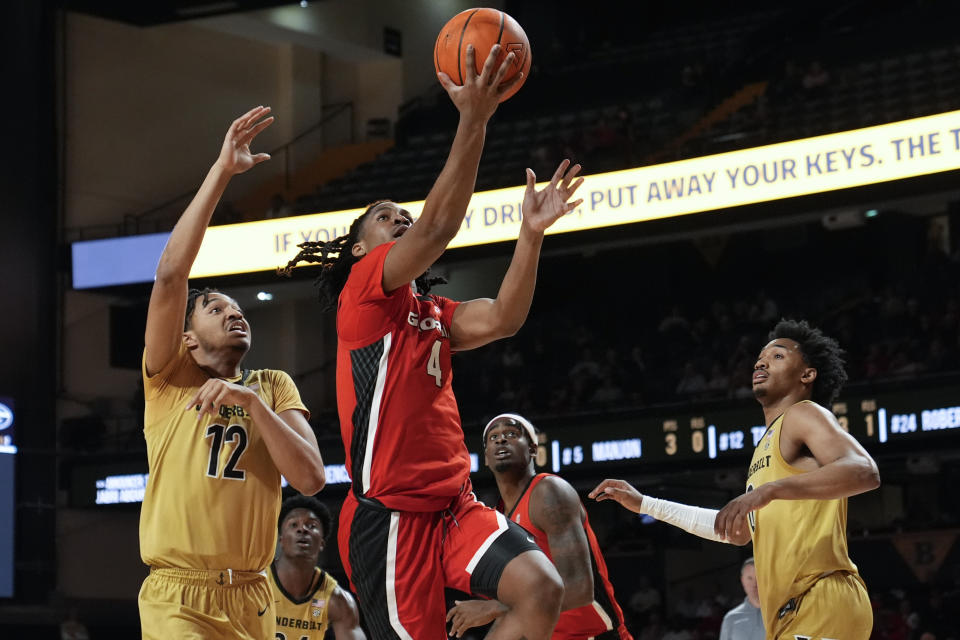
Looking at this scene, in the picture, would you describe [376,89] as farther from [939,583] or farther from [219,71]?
[939,583]

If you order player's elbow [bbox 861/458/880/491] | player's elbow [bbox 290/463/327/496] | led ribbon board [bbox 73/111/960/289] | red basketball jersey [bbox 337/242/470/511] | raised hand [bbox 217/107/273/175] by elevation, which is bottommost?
player's elbow [bbox 861/458/880/491]

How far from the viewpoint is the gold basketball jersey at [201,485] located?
4.50m

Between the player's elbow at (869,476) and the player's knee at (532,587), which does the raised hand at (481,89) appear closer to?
the player's knee at (532,587)

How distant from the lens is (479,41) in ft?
14.1

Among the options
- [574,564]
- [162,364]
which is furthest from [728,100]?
[162,364]

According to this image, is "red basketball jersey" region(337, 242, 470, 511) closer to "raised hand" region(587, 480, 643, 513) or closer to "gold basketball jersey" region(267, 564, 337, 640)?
"raised hand" region(587, 480, 643, 513)

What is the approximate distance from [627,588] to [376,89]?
9.85 meters

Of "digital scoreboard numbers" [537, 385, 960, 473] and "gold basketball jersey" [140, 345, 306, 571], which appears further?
"digital scoreboard numbers" [537, 385, 960, 473]

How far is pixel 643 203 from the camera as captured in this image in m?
15.6

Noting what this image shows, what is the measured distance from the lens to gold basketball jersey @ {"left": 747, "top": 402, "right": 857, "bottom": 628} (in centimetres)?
493

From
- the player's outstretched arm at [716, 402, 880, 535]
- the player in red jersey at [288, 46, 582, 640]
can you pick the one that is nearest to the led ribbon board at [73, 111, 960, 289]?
the player's outstretched arm at [716, 402, 880, 535]

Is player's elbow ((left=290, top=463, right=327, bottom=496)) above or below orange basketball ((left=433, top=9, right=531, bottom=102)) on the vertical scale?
below

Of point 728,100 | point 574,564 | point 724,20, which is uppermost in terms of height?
point 724,20

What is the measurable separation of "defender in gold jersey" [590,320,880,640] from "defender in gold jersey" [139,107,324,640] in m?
1.28
